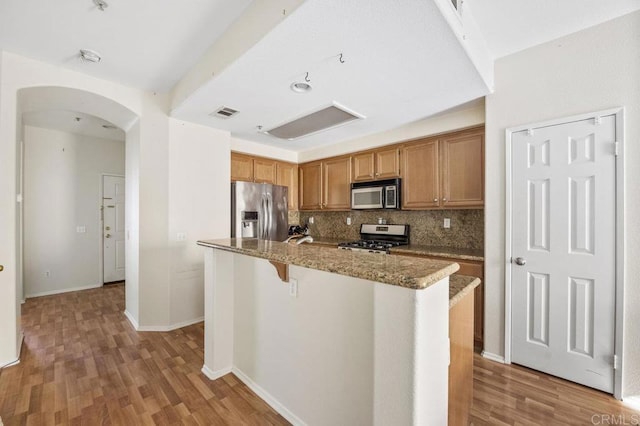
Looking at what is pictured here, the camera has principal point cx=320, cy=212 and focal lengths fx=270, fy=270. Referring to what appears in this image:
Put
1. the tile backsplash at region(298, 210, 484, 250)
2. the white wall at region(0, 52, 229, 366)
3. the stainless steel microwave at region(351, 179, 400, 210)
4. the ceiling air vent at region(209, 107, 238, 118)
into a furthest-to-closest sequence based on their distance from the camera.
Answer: the stainless steel microwave at region(351, 179, 400, 210)
the tile backsplash at region(298, 210, 484, 250)
the ceiling air vent at region(209, 107, 238, 118)
the white wall at region(0, 52, 229, 366)

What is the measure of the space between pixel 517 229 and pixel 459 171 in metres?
0.94

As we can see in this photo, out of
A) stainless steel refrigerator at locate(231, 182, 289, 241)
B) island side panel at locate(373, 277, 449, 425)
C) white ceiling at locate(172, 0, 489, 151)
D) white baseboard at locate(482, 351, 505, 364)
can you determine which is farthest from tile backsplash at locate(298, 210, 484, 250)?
island side panel at locate(373, 277, 449, 425)

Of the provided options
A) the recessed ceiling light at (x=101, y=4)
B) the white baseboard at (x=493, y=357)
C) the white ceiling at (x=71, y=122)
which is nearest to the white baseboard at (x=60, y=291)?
the white ceiling at (x=71, y=122)

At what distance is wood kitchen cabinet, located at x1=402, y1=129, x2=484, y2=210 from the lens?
2936 millimetres

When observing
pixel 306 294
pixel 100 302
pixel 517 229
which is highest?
pixel 517 229

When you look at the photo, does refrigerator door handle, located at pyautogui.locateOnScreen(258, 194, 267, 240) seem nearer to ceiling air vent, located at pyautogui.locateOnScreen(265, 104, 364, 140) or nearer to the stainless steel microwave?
ceiling air vent, located at pyautogui.locateOnScreen(265, 104, 364, 140)

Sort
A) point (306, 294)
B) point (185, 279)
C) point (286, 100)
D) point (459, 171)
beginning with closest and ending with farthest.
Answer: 1. point (306, 294)
2. point (286, 100)
3. point (459, 171)
4. point (185, 279)

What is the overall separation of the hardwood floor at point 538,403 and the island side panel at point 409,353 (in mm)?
1141

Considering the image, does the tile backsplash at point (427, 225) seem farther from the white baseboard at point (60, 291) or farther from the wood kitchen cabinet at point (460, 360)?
the white baseboard at point (60, 291)

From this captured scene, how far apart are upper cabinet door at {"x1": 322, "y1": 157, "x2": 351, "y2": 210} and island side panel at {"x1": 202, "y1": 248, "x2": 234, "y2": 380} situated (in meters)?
2.41

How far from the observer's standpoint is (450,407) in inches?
51.3

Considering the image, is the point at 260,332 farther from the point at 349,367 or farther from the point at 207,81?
the point at 207,81

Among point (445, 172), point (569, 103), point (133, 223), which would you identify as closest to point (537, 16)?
point (569, 103)

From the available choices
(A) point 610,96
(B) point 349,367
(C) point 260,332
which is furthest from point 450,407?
(A) point 610,96
